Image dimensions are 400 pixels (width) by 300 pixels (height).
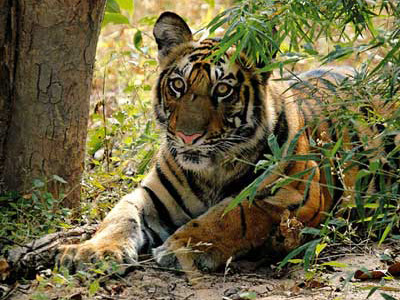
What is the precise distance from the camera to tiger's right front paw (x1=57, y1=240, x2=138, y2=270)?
3.54 meters

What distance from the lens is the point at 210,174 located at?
417 centimetres

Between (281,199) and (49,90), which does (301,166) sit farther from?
(49,90)

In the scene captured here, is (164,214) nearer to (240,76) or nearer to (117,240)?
(117,240)

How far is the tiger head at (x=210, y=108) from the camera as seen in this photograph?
3941 mm

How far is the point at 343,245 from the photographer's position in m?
4.08

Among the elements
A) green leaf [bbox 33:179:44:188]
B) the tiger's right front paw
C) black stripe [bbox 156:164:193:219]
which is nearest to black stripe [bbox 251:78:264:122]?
black stripe [bbox 156:164:193:219]

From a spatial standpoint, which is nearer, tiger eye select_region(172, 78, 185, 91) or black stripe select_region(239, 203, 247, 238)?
black stripe select_region(239, 203, 247, 238)

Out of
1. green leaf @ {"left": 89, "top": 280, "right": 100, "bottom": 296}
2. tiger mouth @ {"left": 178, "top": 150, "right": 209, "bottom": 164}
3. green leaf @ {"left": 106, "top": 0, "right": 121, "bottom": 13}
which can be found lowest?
green leaf @ {"left": 89, "top": 280, "right": 100, "bottom": 296}

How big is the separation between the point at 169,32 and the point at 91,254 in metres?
1.40

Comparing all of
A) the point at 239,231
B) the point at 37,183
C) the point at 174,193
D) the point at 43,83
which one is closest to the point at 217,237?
the point at 239,231

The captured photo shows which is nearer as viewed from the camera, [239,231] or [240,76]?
[239,231]

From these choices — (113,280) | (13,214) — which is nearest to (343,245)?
(113,280)

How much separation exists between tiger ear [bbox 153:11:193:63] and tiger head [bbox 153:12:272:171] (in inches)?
5.0

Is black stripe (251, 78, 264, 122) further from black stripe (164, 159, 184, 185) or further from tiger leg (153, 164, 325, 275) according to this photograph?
black stripe (164, 159, 184, 185)
